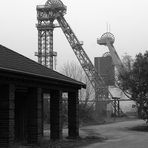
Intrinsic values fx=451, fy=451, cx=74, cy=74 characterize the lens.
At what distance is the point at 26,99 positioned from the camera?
68.1ft

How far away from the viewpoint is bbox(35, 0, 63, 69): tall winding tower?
5609cm

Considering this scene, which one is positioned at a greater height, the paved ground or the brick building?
the brick building

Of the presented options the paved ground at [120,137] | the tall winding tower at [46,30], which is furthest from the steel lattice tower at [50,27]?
the paved ground at [120,137]

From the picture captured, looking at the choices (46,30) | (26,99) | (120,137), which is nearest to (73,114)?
(120,137)

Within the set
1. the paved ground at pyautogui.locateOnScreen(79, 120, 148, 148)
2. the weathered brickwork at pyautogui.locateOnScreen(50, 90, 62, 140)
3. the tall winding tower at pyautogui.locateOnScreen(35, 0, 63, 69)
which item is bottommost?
the paved ground at pyautogui.locateOnScreen(79, 120, 148, 148)

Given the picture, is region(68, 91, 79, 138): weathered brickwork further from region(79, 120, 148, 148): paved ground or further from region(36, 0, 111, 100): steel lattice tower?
region(36, 0, 111, 100): steel lattice tower

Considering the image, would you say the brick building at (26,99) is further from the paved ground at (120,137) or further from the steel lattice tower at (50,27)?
the steel lattice tower at (50,27)

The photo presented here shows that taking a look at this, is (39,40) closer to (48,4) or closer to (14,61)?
(48,4)

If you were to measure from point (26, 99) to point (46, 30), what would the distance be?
35.8 meters

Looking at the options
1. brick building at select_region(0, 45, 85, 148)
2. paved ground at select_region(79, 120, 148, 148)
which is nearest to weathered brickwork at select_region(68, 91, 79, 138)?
brick building at select_region(0, 45, 85, 148)

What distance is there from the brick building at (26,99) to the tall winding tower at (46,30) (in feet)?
106

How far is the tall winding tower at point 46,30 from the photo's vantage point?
5609 centimetres

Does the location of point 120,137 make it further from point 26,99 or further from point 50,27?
point 50,27

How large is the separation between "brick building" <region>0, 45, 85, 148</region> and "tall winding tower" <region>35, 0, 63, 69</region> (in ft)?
106
